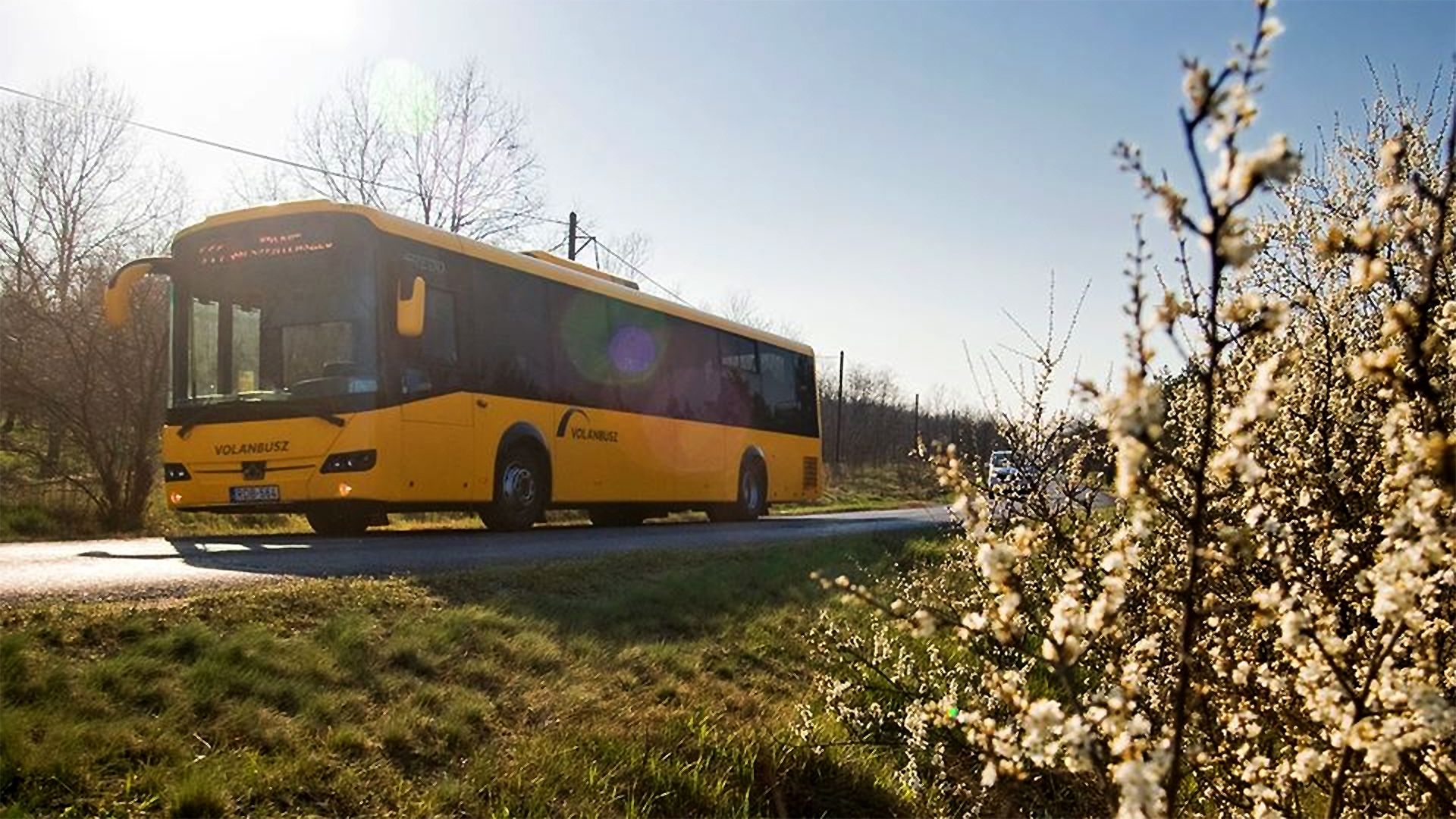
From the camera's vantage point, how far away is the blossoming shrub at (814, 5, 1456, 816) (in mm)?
1626

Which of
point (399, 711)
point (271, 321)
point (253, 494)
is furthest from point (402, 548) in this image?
point (399, 711)

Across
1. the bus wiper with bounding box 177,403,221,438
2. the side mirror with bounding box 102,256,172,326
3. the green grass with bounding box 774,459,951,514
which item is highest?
the side mirror with bounding box 102,256,172,326

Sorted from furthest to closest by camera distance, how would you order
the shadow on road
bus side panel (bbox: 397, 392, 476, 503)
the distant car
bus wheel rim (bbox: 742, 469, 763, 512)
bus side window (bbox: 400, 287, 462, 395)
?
bus wheel rim (bbox: 742, 469, 763, 512) < bus side window (bbox: 400, 287, 462, 395) < bus side panel (bbox: 397, 392, 476, 503) < the shadow on road < the distant car

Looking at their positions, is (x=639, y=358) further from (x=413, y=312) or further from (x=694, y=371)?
(x=413, y=312)

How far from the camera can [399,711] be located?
15.0ft

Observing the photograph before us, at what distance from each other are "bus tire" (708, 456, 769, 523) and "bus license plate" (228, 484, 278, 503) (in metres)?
8.42

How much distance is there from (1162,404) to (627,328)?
481 inches

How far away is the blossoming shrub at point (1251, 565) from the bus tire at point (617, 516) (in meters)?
10.7

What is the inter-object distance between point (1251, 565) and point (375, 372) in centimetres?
778

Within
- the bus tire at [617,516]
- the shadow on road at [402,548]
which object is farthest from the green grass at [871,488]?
the shadow on road at [402,548]

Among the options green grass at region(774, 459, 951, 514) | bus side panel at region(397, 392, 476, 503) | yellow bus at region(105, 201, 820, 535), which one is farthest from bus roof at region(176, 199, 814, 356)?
green grass at region(774, 459, 951, 514)

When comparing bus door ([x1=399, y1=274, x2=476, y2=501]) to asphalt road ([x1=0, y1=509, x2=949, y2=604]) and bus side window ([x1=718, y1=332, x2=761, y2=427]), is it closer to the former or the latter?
asphalt road ([x1=0, y1=509, x2=949, y2=604])

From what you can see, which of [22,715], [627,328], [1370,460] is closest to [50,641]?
[22,715]

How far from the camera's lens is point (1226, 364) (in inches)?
141
